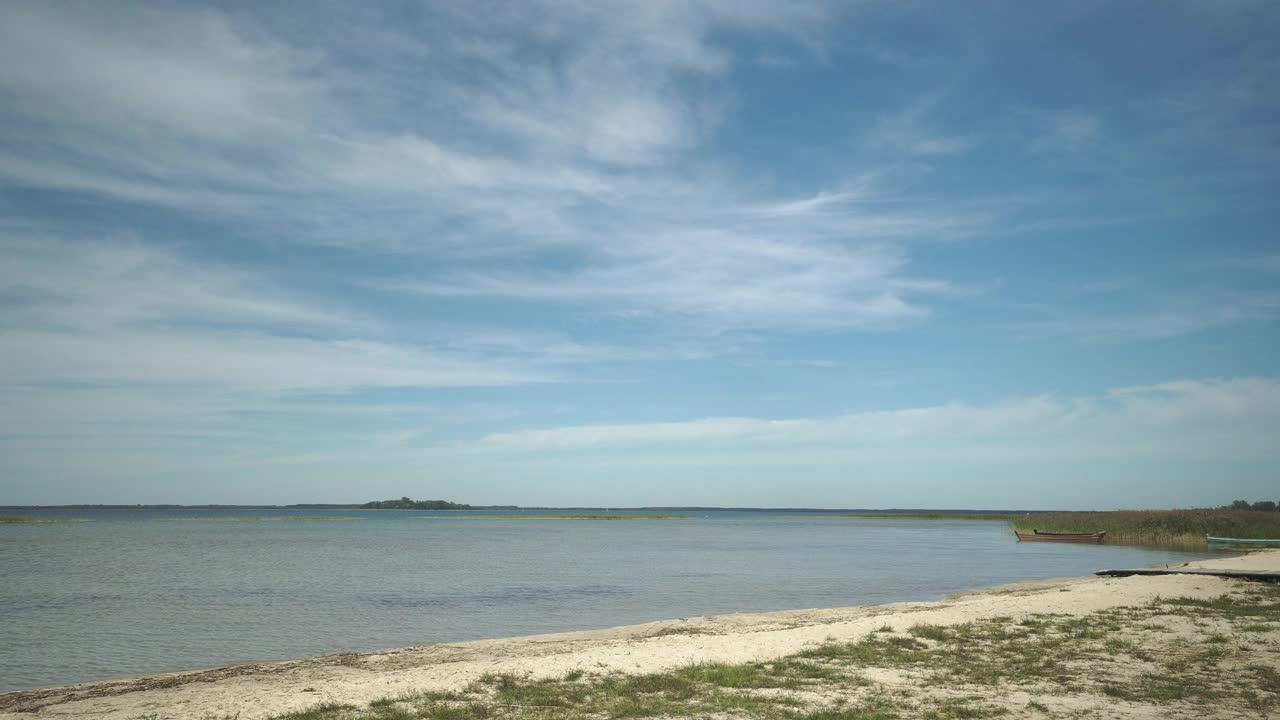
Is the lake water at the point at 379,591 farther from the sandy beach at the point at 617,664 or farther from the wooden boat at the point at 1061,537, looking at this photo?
the wooden boat at the point at 1061,537

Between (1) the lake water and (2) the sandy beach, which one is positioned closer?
(2) the sandy beach

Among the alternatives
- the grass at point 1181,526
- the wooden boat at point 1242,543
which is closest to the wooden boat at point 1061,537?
the grass at point 1181,526

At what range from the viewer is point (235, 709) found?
41.1 feet

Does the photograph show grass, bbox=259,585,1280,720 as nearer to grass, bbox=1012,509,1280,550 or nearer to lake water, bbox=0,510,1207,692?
lake water, bbox=0,510,1207,692

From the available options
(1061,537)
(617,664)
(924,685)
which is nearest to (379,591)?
(617,664)

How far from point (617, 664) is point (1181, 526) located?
6353cm

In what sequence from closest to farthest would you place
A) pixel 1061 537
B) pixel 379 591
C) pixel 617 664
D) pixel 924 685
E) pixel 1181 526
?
1. pixel 924 685
2. pixel 617 664
3. pixel 379 591
4. pixel 1181 526
5. pixel 1061 537

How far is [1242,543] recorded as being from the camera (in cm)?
5212

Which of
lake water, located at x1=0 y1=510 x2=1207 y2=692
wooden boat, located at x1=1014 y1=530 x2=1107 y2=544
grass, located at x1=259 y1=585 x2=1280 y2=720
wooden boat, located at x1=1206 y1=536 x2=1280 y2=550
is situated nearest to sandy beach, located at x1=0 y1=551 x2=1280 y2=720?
grass, located at x1=259 y1=585 x2=1280 y2=720

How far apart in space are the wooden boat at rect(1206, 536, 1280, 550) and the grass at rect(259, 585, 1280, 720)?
4397 centimetres

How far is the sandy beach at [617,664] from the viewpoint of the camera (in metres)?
12.1

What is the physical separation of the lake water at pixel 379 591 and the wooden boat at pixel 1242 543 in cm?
327

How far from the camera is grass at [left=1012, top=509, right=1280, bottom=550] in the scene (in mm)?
57031

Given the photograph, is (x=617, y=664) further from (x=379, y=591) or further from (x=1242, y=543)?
(x=1242, y=543)
